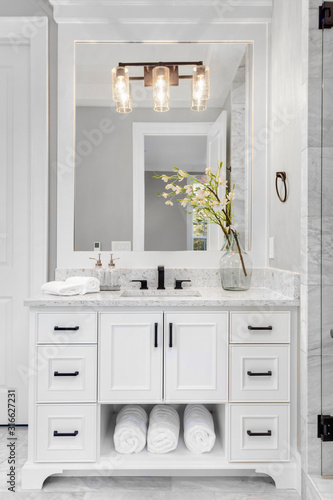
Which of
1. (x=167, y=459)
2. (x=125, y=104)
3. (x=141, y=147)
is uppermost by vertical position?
(x=125, y=104)

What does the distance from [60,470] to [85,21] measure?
2373mm

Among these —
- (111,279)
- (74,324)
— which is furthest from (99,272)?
(74,324)

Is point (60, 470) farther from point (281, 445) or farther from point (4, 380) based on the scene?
point (281, 445)

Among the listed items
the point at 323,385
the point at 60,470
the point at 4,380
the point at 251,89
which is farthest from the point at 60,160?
the point at 323,385

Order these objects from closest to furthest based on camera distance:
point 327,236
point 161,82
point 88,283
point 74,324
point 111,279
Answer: point 327,236 → point 74,324 → point 88,283 → point 111,279 → point 161,82

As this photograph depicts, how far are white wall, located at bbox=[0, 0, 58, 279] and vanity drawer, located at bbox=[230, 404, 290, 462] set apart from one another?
1308 mm

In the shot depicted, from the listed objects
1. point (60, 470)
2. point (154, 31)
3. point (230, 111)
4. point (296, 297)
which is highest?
point (154, 31)

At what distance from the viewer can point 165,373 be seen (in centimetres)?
181

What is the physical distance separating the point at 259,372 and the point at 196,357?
0.29 m

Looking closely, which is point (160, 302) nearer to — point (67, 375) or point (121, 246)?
point (67, 375)

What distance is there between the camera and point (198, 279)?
2.32 meters

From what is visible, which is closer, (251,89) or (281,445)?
(281,445)

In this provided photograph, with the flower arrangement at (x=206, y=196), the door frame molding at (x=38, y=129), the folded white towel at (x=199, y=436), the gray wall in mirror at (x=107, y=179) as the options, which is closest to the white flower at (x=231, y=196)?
the flower arrangement at (x=206, y=196)

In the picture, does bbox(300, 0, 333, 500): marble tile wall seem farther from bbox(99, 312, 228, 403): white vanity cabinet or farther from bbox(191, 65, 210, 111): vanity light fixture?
bbox(191, 65, 210, 111): vanity light fixture
